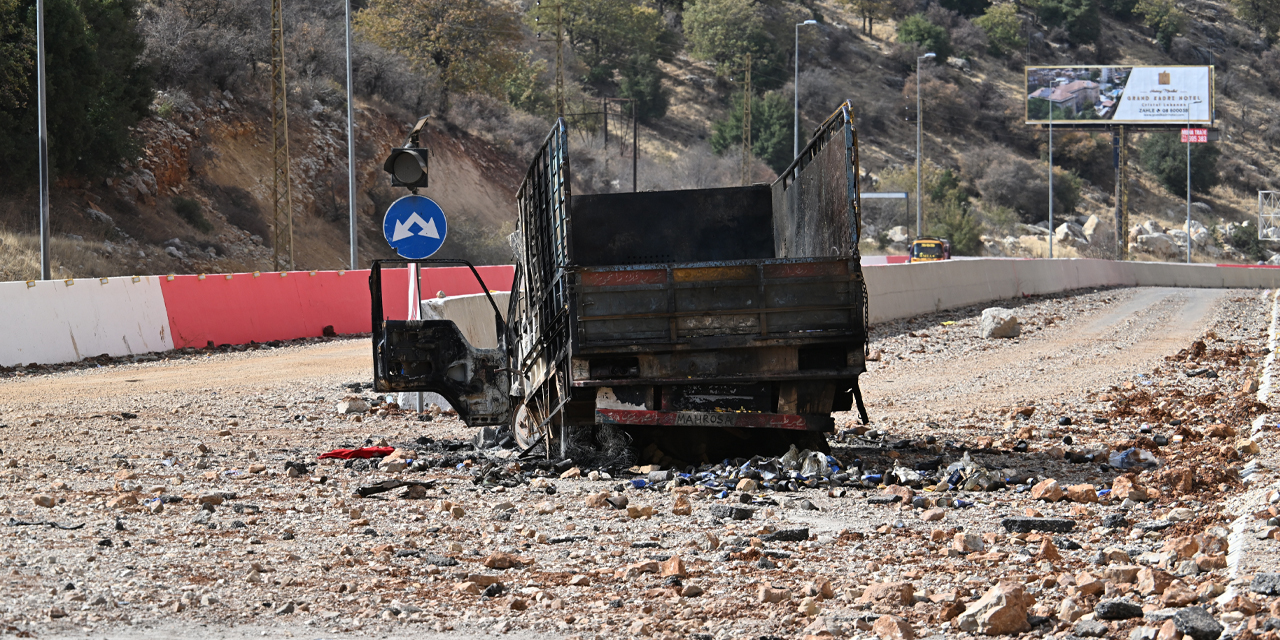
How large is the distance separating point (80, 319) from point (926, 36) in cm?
9425

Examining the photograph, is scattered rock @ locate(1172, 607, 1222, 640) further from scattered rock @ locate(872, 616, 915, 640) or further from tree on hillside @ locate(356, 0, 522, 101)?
tree on hillside @ locate(356, 0, 522, 101)

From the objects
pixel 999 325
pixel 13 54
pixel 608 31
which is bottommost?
→ pixel 999 325


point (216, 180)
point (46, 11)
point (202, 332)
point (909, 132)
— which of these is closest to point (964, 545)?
point (202, 332)

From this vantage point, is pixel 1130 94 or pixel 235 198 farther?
pixel 1130 94

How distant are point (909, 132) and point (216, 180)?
6210cm

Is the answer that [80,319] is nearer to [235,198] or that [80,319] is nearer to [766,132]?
[235,198]

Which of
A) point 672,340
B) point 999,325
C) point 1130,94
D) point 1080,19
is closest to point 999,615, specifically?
point 672,340

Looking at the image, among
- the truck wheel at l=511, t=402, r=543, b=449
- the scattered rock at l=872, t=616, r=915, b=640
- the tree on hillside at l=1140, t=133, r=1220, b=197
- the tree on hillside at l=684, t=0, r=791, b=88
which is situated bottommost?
the scattered rock at l=872, t=616, r=915, b=640

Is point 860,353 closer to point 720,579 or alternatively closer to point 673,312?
point 673,312

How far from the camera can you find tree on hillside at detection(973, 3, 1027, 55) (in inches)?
4218

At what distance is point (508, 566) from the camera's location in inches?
231

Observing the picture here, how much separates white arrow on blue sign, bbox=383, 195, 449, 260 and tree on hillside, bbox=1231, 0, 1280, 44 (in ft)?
406

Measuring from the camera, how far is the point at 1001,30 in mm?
106812

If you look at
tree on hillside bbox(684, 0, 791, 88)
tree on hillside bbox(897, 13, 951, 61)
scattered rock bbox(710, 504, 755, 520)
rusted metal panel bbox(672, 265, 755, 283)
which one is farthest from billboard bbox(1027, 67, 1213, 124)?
scattered rock bbox(710, 504, 755, 520)
